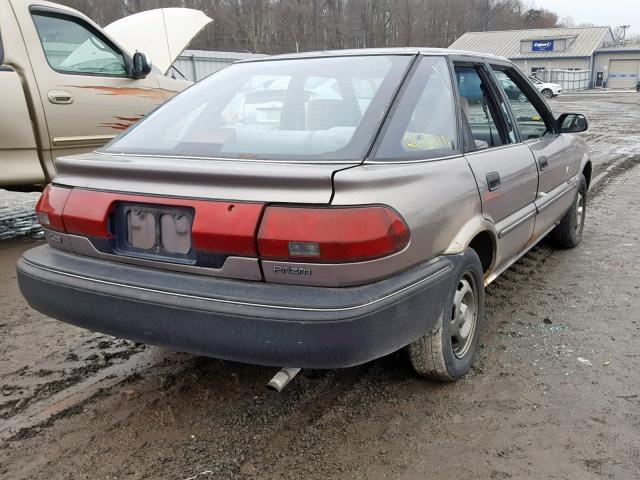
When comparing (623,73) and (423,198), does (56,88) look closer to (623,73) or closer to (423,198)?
(423,198)

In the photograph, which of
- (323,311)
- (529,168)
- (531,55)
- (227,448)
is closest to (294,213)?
(323,311)

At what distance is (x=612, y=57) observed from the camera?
57.8 m

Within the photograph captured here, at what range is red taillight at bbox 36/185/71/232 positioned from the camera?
2613 mm

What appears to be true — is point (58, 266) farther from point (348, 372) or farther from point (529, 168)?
point (529, 168)

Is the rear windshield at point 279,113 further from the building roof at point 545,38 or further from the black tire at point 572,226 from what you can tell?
the building roof at point 545,38

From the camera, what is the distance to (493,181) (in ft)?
10.1

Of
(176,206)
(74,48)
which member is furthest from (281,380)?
(74,48)

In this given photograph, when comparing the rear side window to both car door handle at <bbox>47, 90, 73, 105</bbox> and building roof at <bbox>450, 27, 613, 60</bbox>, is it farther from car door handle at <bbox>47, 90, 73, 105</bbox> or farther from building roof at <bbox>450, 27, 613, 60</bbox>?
building roof at <bbox>450, 27, 613, 60</bbox>

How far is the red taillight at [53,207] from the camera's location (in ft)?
8.57

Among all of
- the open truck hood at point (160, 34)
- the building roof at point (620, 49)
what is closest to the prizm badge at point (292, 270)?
the open truck hood at point (160, 34)

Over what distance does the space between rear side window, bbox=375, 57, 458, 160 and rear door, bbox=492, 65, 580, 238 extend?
0.91 m

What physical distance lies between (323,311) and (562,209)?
3157 millimetres

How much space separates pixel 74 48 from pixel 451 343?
4562mm

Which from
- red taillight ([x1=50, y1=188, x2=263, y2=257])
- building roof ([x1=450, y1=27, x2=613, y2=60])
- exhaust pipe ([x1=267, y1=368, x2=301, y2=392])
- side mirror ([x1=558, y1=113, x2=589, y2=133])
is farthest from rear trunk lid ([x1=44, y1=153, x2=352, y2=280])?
building roof ([x1=450, y1=27, x2=613, y2=60])
